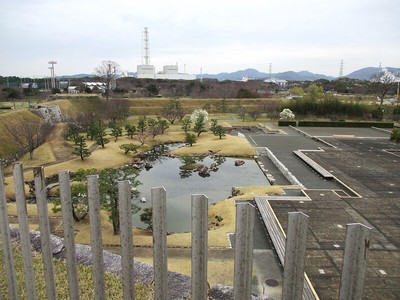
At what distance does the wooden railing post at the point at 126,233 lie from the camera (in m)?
1.50

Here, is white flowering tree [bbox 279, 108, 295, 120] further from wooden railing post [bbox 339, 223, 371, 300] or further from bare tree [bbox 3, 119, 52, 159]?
wooden railing post [bbox 339, 223, 371, 300]

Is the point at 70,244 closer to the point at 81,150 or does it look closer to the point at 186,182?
the point at 186,182

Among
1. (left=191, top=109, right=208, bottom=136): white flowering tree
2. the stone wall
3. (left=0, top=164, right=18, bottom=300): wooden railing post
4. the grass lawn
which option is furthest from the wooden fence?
the stone wall

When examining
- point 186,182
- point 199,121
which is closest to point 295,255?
point 186,182

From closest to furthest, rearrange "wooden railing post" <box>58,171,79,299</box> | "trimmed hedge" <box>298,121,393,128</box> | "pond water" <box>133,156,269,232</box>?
1. "wooden railing post" <box>58,171,79,299</box>
2. "pond water" <box>133,156,269,232</box>
3. "trimmed hedge" <box>298,121,393,128</box>

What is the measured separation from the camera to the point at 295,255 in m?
1.37

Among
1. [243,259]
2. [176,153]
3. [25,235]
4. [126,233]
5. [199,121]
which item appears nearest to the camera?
[243,259]

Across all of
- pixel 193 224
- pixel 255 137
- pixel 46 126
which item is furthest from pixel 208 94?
pixel 193 224

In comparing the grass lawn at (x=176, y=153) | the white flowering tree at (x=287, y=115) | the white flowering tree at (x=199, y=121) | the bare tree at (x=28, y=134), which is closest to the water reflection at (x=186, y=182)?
the grass lawn at (x=176, y=153)

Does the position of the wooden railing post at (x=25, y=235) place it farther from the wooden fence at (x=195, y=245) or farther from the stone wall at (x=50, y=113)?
the stone wall at (x=50, y=113)

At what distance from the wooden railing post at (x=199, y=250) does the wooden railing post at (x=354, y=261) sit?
586mm

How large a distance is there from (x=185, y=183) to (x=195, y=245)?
13175mm

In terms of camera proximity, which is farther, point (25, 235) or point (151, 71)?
point (151, 71)

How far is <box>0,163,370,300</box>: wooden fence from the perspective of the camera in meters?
1.31
